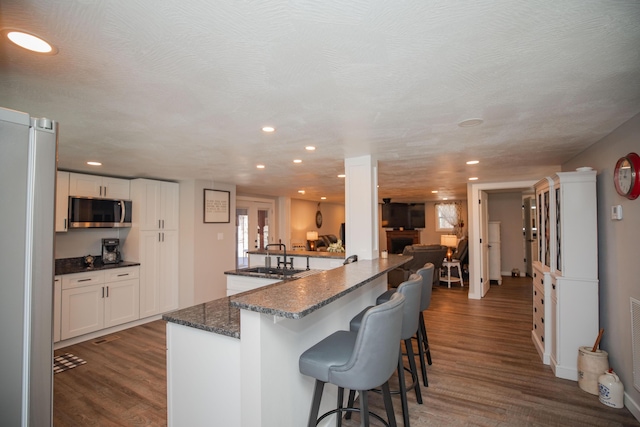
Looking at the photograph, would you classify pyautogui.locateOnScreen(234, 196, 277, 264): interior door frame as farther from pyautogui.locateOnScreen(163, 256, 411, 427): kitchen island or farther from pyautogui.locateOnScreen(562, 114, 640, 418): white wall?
pyautogui.locateOnScreen(562, 114, 640, 418): white wall

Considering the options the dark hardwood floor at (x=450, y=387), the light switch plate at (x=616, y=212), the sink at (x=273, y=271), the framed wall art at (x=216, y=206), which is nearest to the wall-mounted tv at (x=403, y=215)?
the framed wall art at (x=216, y=206)

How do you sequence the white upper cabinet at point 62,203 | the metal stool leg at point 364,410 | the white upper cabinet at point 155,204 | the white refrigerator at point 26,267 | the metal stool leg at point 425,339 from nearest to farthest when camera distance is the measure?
1. the white refrigerator at point 26,267
2. the metal stool leg at point 364,410
3. the metal stool leg at point 425,339
4. the white upper cabinet at point 62,203
5. the white upper cabinet at point 155,204

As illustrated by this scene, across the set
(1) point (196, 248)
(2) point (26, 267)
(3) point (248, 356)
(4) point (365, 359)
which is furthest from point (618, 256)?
(1) point (196, 248)

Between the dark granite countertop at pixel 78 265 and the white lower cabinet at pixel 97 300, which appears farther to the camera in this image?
the dark granite countertop at pixel 78 265

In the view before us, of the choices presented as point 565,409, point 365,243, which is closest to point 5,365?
point 365,243

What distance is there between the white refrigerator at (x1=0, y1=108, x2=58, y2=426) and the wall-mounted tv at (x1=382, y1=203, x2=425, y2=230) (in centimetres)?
1015

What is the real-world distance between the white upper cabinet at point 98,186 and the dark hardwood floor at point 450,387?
198 cm

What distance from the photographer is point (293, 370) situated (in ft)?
5.63

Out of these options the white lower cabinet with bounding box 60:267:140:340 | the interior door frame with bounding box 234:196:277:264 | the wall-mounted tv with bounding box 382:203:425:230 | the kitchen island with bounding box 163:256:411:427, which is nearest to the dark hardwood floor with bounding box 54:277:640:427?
the white lower cabinet with bounding box 60:267:140:340

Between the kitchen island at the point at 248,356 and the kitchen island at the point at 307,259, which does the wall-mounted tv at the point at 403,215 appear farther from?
the kitchen island at the point at 248,356

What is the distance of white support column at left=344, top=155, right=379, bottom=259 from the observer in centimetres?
334

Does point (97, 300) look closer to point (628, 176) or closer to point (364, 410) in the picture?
point (364, 410)

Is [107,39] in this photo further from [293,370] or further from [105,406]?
[105,406]

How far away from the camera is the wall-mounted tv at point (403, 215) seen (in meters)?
10.6
